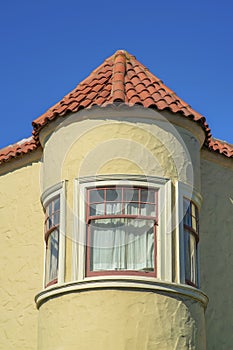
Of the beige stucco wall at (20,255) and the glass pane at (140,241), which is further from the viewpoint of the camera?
the beige stucco wall at (20,255)

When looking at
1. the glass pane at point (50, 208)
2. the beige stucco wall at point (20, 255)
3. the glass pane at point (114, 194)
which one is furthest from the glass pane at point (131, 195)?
the beige stucco wall at point (20, 255)

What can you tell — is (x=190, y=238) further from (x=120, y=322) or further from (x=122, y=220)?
(x=120, y=322)

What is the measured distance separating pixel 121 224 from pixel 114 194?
0.59 meters

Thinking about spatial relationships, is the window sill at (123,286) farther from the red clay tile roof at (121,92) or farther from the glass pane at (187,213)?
the red clay tile roof at (121,92)

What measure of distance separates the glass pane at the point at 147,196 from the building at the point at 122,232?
0.09ft

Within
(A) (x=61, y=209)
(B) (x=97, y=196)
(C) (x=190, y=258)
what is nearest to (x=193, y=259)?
(C) (x=190, y=258)

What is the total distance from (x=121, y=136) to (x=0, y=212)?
468 centimetres

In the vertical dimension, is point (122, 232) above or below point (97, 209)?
below

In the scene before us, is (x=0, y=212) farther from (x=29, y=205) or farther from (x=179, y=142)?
(x=179, y=142)

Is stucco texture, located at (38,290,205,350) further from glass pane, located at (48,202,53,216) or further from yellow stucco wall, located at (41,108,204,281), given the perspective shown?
glass pane, located at (48,202,53,216)

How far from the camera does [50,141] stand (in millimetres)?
17047

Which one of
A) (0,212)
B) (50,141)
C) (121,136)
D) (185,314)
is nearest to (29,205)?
(0,212)

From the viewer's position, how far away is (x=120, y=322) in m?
14.6

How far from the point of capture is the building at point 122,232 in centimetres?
1480
